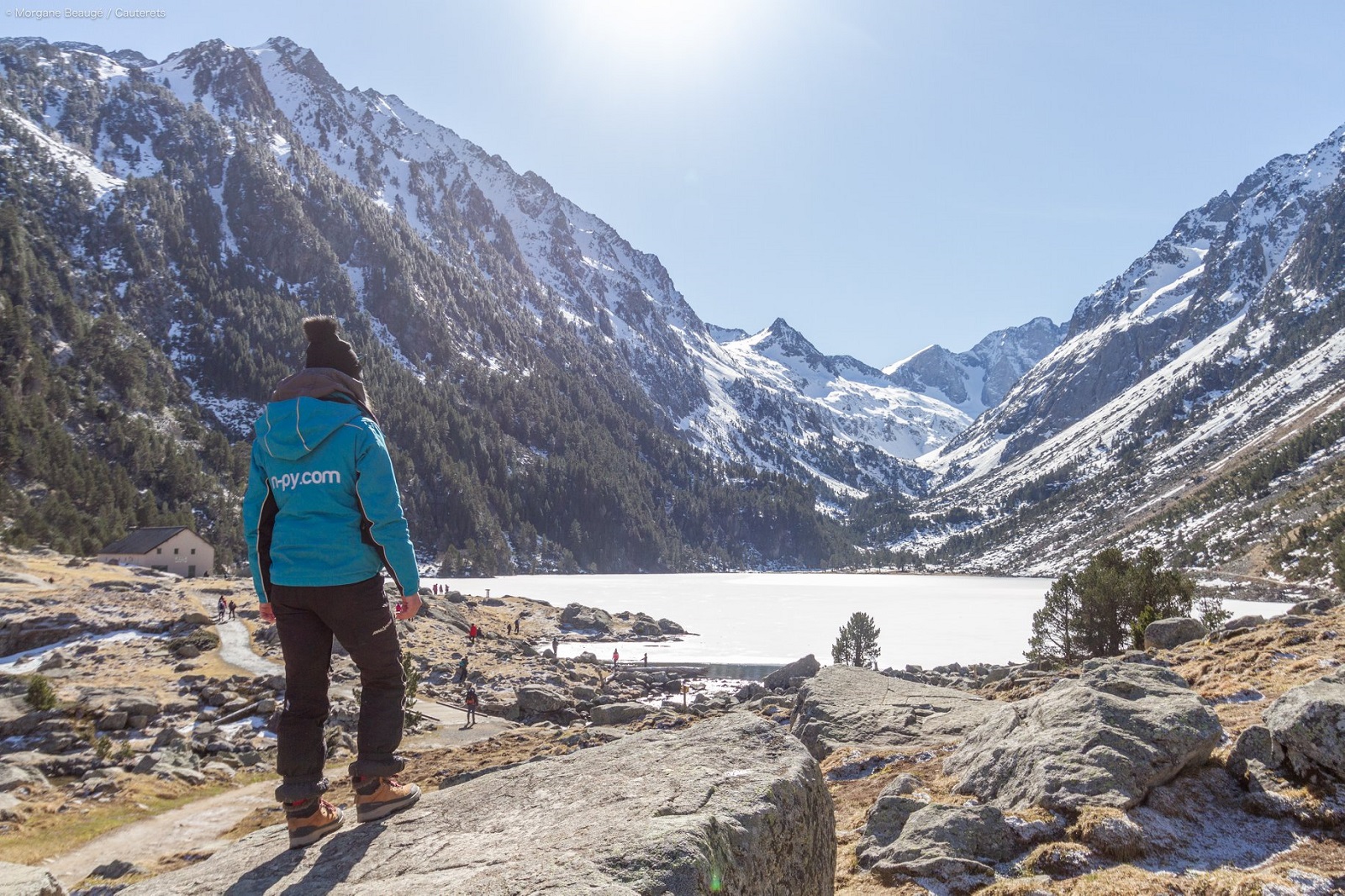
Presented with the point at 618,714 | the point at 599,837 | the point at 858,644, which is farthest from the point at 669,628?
the point at 599,837

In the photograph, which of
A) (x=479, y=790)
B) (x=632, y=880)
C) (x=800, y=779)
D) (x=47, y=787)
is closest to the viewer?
(x=632, y=880)

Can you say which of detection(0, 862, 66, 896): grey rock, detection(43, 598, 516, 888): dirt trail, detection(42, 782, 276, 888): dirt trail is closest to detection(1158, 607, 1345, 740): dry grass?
detection(0, 862, 66, 896): grey rock

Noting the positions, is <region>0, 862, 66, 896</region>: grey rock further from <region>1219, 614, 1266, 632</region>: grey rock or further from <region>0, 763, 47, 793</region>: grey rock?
<region>1219, 614, 1266, 632</region>: grey rock

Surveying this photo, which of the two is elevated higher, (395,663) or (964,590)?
(395,663)

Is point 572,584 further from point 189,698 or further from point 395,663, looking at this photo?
point 395,663

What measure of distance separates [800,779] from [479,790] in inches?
Result: 84.9

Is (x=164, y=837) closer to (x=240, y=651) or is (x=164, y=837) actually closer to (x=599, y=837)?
(x=599, y=837)

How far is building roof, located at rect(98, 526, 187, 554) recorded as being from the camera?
216 feet

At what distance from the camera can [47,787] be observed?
13.8m

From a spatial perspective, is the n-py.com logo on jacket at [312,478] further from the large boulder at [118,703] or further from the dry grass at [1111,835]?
the large boulder at [118,703]

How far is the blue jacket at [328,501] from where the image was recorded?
4.82 m

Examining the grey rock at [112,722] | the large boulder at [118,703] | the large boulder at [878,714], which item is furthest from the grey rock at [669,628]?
the large boulder at [878,714]

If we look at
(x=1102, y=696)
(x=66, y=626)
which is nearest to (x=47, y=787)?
(x=1102, y=696)

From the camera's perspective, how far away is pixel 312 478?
490 cm
